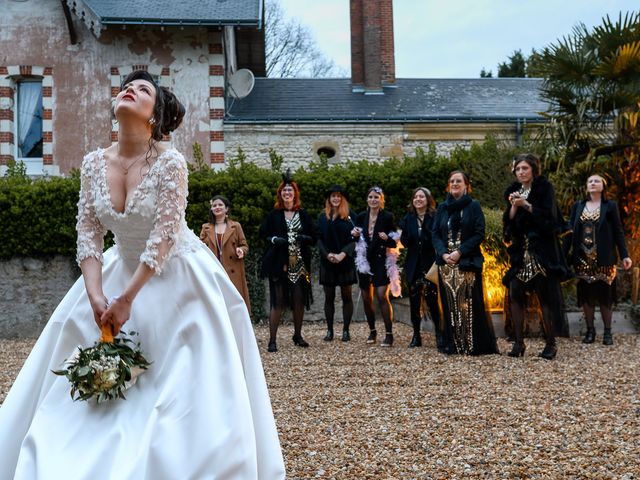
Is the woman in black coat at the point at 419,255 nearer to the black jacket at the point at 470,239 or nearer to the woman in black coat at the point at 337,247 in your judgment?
the black jacket at the point at 470,239

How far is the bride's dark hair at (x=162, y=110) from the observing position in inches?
116

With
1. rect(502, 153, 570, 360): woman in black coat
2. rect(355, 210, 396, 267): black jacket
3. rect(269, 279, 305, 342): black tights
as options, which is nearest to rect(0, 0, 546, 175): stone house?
rect(355, 210, 396, 267): black jacket

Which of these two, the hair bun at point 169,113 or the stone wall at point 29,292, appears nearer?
the hair bun at point 169,113

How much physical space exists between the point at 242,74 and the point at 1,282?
8.03m

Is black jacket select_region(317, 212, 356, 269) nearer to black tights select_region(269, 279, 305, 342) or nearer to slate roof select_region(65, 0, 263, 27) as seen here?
black tights select_region(269, 279, 305, 342)

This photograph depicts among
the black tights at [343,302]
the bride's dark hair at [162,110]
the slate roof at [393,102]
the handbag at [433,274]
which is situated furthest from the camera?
the slate roof at [393,102]

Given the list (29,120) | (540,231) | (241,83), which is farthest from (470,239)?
(29,120)

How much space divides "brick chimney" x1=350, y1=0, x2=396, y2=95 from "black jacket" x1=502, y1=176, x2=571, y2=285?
12362mm

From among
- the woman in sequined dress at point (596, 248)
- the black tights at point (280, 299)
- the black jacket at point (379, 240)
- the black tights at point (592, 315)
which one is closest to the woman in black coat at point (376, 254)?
the black jacket at point (379, 240)

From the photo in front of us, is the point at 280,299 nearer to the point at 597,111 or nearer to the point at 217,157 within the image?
the point at 597,111

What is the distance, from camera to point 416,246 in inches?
351

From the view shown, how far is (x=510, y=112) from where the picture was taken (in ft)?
61.1

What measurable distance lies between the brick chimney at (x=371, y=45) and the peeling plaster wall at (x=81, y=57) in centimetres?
483

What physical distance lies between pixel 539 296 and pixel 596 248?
1.87 m
